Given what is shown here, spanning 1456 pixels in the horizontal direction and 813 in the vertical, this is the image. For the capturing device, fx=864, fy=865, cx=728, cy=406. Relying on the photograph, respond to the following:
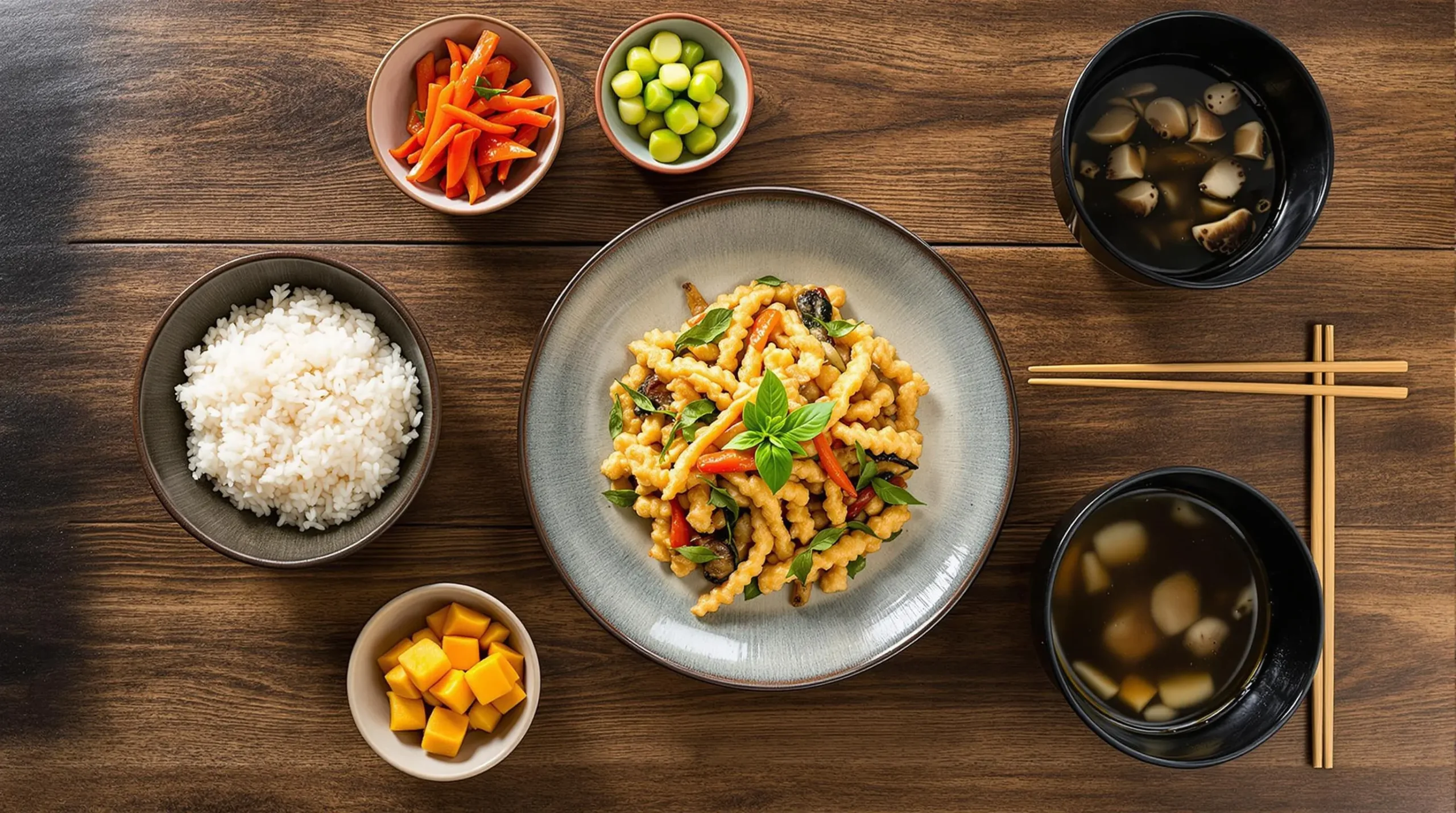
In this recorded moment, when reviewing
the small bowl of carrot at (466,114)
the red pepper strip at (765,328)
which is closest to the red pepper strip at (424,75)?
the small bowl of carrot at (466,114)

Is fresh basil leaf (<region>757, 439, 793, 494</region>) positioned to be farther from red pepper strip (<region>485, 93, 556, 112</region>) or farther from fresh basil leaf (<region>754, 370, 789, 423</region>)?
red pepper strip (<region>485, 93, 556, 112</region>)

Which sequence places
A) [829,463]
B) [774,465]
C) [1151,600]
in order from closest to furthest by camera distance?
1. [774,465]
2. [829,463]
3. [1151,600]

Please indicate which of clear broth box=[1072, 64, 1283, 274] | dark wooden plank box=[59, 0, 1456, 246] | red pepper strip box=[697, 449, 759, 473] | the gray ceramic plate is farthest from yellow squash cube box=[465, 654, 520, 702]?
clear broth box=[1072, 64, 1283, 274]

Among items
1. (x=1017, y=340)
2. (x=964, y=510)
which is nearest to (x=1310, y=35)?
(x=1017, y=340)

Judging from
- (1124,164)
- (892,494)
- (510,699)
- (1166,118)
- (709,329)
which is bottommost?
(510,699)

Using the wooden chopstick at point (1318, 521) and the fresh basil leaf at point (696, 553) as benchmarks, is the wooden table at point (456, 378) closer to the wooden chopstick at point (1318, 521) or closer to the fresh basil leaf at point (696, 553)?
the wooden chopstick at point (1318, 521)

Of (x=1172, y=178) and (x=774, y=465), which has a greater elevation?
(x=1172, y=178)

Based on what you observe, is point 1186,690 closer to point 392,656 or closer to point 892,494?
point 892,494

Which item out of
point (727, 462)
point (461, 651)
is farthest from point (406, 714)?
point (727, 462)
